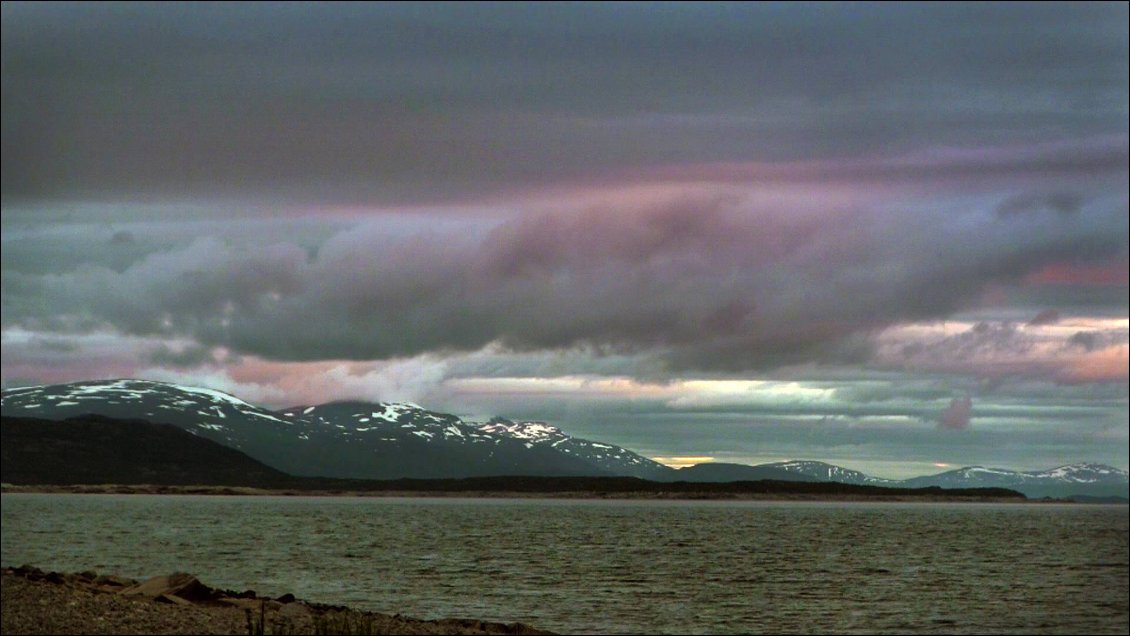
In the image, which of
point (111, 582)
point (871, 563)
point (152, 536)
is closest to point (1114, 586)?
point (871, 563)

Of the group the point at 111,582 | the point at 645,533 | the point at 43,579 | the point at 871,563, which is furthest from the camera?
the point at 645,533

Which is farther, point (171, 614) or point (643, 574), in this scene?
point (643, 574)

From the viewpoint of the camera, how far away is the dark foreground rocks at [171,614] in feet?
132

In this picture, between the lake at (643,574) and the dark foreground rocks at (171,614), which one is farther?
the lake at (643,574)

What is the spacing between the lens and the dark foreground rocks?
132ft

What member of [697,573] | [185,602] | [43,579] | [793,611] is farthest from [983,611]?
[43,579]

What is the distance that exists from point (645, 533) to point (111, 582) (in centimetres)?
10776

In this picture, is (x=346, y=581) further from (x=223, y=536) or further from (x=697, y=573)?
(x=223, y=536)

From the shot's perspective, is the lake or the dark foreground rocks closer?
the dark foreground rocks

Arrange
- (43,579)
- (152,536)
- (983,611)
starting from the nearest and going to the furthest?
(43,579), (983,611), (152,536)

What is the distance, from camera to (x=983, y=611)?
68.8 m

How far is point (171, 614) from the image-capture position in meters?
43.5

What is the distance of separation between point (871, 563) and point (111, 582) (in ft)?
218

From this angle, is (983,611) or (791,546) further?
(791,546)
